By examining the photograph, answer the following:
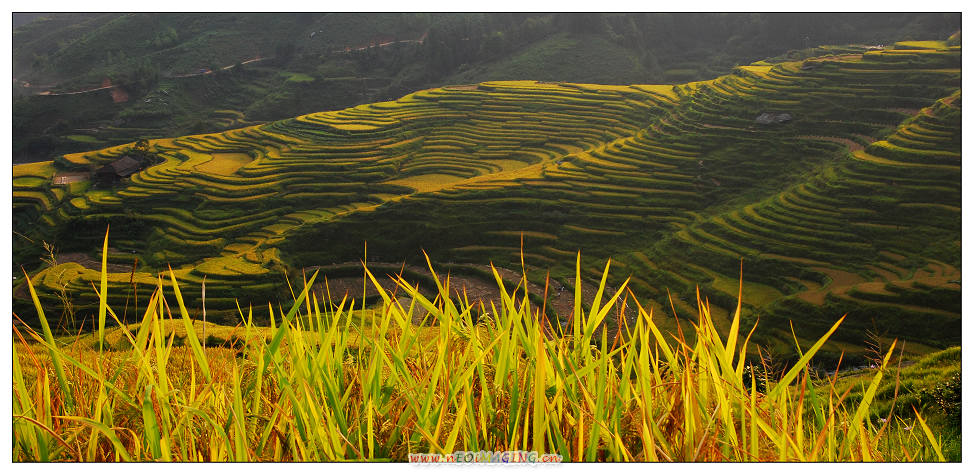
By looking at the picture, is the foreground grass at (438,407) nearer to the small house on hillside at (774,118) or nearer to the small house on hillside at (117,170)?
the small house on hillside at (117,170)

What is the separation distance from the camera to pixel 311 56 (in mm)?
4473

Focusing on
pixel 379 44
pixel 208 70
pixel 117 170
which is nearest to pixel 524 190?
pixel 379 44

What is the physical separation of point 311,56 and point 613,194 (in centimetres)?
244

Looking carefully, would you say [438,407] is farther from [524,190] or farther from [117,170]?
[117,170]

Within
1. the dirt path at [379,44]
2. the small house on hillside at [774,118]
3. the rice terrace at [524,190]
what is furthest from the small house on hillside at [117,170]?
the small house on hillside at [774,118]

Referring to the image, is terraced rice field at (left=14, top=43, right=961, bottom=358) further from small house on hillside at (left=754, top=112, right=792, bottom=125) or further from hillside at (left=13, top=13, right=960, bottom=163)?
hillside at (left=13, top=13, right=960, bottom=163)

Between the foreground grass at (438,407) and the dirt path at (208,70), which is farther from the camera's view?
the dirt path at (208,70)

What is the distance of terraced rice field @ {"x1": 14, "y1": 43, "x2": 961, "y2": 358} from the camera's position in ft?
12.3

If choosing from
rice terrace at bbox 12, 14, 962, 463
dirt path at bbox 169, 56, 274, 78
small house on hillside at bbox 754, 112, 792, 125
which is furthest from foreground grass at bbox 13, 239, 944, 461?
small house on hillside at bbox 754, 112, 792, 125

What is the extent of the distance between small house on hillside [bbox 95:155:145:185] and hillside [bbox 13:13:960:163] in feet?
0.50

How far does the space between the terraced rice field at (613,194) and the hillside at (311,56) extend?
6.6 inches

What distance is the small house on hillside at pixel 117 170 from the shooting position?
407 centimetres

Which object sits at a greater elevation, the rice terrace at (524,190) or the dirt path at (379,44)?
the dirt path at (379,44)

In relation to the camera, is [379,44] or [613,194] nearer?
[613,194]
